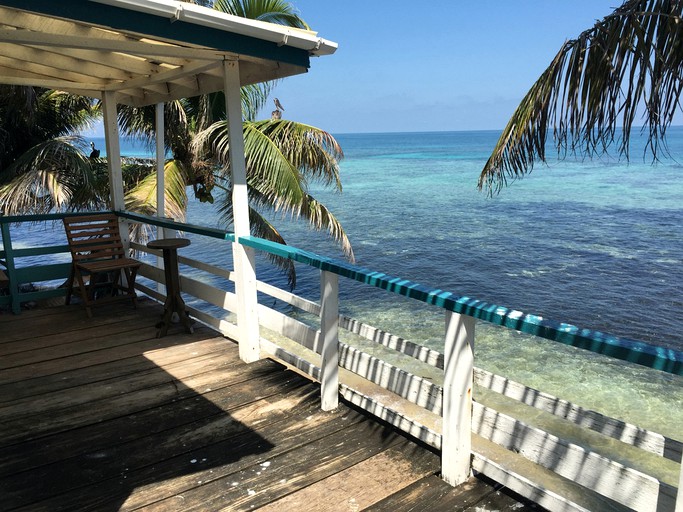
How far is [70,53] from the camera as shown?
4.39m

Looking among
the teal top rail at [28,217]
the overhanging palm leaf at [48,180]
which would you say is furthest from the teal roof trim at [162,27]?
the overhanging palm leaf at [48,180]

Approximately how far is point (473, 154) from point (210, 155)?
92.2 m

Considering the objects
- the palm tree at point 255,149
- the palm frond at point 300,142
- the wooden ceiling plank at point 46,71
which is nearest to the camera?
the wooden ceiling plank at point 46,71

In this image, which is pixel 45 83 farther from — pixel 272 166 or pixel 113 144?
pixel 272 166

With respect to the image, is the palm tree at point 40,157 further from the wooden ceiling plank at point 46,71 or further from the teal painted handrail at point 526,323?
the teal painted handrail at point 526,323

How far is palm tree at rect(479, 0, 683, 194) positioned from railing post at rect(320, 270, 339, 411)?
1.25m

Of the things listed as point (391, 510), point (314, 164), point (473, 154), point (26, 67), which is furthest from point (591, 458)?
point (473, 154)

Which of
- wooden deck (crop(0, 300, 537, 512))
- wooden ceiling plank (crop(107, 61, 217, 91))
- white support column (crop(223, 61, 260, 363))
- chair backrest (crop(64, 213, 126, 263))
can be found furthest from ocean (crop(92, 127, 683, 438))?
chair backrest (crop(64, 213, 126, 263))

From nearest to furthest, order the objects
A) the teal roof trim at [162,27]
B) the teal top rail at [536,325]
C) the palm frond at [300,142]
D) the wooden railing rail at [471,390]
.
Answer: the teal top rail at [536,325] → the wooden railing rail at [471,390] → the teal roof trim at [162,27] → the palm frond at [300,142]

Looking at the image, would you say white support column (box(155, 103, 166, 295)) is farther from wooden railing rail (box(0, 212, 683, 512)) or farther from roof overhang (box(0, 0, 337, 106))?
wooden railing rail (box(0, 212, 683, 512))

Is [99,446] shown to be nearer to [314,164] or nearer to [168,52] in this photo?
[168,52]

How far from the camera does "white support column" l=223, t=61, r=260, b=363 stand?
4.15 meters

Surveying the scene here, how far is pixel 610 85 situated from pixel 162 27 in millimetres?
2596

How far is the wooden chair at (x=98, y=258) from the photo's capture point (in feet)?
18.6
